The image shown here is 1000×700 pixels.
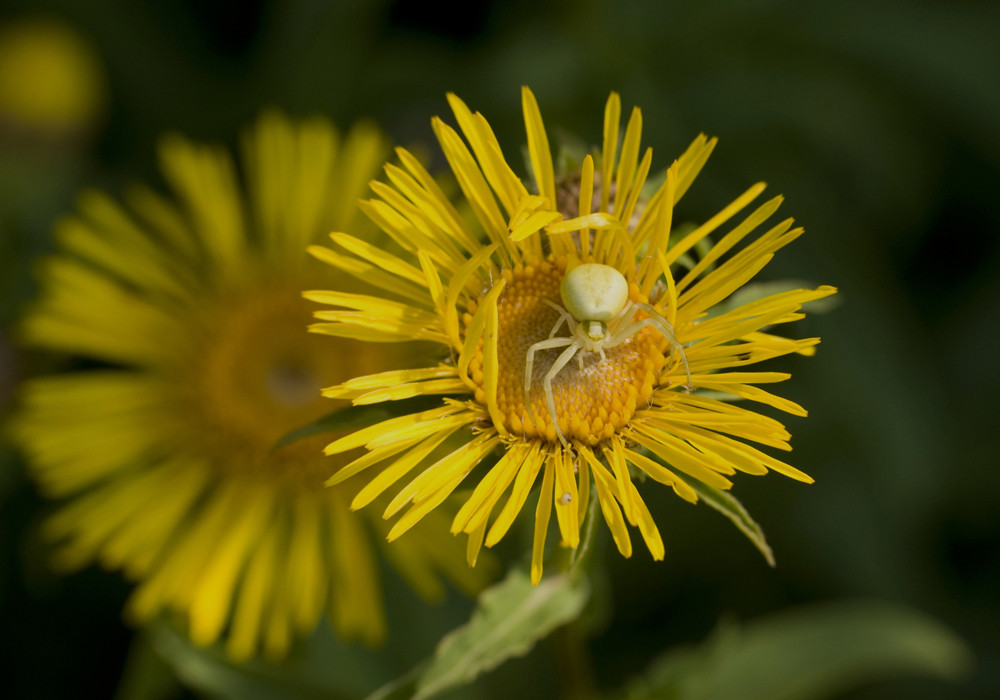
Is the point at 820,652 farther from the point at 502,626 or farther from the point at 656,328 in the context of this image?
the point at 656,328

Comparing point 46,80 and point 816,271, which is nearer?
point 816,271

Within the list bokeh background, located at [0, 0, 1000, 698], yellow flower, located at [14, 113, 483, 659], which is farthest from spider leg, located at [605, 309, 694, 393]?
bokeh background, located at [0, 0, 1000, 698]

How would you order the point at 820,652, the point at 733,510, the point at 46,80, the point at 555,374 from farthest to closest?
the point at 46,80, the point at 820,652, the point at 555,374, the point at 733,510

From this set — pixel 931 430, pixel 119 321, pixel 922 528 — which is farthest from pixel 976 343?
pixel 119 321

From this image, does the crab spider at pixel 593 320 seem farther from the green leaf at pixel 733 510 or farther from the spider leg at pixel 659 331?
the green leaf at pixel 733 510

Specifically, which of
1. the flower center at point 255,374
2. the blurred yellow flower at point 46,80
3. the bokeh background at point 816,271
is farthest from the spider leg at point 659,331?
the blurred yellow flower at point 46,80

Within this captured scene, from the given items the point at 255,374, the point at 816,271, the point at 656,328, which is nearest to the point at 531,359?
the point at 656,328
